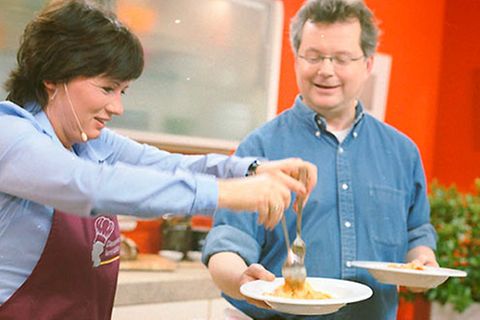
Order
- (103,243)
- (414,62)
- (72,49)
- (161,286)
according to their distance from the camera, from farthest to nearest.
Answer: (414,62)
(161,286)
(103,243)
(72,49)

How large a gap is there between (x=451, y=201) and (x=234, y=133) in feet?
2.69

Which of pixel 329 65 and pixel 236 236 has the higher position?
pixel 329 65

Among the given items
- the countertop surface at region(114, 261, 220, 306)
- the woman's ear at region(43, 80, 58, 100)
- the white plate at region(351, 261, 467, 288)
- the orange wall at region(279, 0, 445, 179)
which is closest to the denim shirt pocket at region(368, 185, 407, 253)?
the white plate at region(351, 261, 467, 288)

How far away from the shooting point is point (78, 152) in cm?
87

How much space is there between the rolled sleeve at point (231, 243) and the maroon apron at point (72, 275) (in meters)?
0.16

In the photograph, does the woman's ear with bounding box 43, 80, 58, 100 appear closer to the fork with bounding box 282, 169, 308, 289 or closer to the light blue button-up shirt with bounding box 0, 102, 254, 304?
the light blue button-up shirt with bounding box 0, 102, 254, 304

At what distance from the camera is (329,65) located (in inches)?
41.6

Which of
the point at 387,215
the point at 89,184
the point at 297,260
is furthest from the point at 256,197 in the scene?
the point at 387,215

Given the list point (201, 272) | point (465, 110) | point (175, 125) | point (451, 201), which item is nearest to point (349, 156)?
point (175, 125)

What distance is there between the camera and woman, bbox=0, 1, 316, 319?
2.07 feet

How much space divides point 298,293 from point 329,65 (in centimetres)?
41

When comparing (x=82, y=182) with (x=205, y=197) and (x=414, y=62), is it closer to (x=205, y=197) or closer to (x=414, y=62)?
(x=205, y=197)

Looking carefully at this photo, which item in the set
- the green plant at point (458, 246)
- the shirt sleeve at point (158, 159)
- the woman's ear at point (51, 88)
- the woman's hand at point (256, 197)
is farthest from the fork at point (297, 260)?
the green plant at point (458, 246)

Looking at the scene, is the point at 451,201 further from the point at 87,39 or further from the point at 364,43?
the point at 87,39
